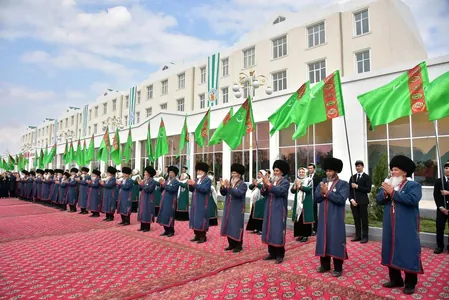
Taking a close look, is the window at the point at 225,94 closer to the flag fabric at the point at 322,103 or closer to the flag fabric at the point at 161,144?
the flag fabric at the point at 161,144

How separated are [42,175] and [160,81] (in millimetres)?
17393

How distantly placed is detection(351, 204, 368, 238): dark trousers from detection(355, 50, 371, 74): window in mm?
13898

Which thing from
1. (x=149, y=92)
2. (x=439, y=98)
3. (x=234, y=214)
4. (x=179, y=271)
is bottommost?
(x=179, y=271)

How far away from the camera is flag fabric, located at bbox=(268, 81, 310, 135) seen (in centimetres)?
720

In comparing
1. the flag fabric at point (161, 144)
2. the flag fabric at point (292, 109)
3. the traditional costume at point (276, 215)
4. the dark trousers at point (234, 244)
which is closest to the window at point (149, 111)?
the flag fabric at point (161, 144)

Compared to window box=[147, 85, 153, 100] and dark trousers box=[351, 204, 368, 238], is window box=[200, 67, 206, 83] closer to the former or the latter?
window box=[147, 85, 153, 100]

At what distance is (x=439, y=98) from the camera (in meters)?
5.10

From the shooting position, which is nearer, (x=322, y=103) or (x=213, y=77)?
(x=322, y=103)

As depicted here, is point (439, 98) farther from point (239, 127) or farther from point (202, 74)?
point (202, 74)

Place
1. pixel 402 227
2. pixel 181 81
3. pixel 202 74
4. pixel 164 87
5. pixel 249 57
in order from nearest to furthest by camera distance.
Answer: pixel 402 227 → pixel 249 57 → pixel 202 74 → pixel 181 81 → pixel 164 87

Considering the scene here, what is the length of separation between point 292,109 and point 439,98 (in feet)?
9.75

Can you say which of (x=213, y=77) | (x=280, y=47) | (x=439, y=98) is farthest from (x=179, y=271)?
(x=213, y=77)

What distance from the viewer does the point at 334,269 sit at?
4762mm

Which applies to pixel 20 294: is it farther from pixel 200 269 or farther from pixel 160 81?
pixel 160 81
